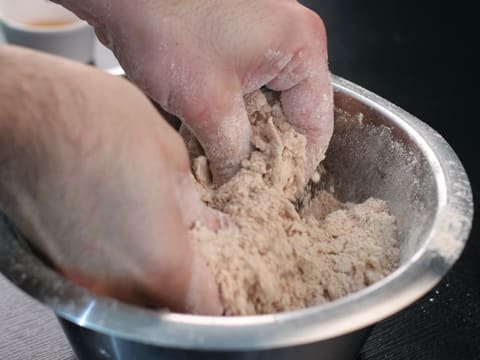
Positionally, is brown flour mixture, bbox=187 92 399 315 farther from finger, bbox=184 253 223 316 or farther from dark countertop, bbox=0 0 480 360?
dark countertop, bbox=0 0 480 360

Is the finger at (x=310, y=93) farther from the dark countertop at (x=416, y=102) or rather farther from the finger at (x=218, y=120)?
the dark countertop at (x=416, y=102)

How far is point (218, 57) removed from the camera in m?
0.54

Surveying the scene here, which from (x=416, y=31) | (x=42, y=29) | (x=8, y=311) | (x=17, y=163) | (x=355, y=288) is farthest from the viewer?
→ (x=416, y=31)

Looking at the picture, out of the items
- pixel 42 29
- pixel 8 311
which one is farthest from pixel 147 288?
pixel 42 29

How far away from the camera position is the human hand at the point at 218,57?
1.73 feet

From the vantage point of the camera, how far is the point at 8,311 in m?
0.64

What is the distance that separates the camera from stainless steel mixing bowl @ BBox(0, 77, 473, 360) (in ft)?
1.20

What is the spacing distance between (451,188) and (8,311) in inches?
19.1

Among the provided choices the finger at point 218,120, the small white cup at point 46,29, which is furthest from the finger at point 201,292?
the small white cup at point 46,29

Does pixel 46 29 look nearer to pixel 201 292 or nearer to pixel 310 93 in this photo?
pixel 310 93

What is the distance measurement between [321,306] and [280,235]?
12 centimetres

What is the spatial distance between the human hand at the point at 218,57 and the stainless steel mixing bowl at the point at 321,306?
0.36 ft

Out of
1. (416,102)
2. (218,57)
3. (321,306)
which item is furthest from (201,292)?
(416,102)

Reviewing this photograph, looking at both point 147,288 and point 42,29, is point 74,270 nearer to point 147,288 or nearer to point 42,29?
point 147,288
